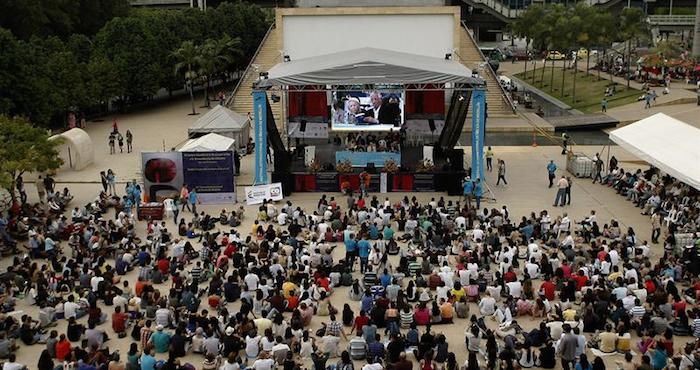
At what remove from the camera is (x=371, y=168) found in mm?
31719

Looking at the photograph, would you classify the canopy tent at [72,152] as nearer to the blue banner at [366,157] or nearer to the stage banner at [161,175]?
the stage banner at [161,175]

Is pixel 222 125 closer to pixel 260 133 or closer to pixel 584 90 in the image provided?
pixel 260 133

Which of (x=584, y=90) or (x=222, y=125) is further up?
(x=222, y=125)

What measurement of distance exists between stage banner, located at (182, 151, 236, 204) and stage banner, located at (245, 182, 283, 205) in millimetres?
609

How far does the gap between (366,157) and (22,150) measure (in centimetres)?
1303

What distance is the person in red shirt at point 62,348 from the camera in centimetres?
1560

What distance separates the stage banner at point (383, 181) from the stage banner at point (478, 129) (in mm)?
3402

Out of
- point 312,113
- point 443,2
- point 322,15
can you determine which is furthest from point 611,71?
point 312,113

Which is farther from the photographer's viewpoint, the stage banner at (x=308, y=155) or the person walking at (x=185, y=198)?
the stage banner at (x=308, y=155)

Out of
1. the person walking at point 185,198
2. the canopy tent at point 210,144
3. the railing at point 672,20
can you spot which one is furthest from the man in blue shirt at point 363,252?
the railing at point 672,20

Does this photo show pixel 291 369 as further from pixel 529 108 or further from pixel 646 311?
pixel 529 108

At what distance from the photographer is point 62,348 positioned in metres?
15.6

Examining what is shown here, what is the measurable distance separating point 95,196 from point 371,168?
11.0m

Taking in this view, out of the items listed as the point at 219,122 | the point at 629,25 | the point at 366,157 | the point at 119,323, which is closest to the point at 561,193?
the point at 366,157
